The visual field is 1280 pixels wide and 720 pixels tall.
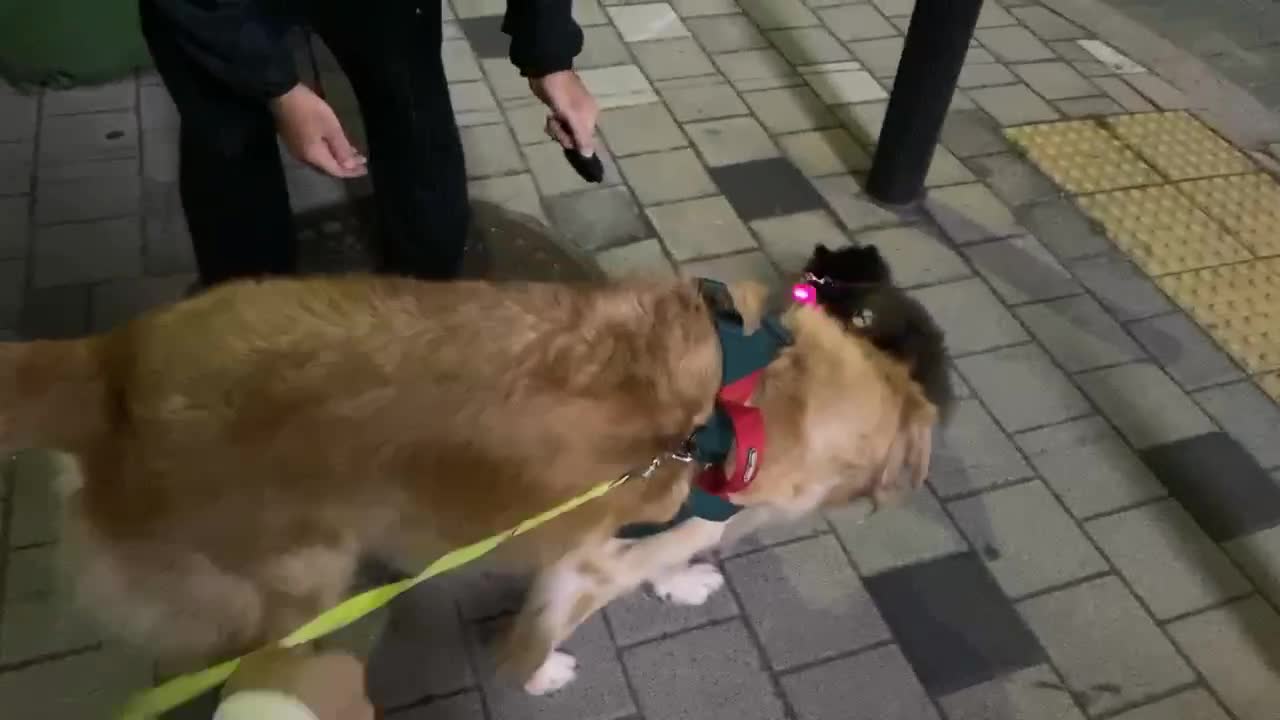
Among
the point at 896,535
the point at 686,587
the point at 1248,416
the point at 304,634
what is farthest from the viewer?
the point at 1248,416

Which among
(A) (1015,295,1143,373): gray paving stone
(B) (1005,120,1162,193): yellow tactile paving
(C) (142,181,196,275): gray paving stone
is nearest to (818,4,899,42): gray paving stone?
(B) (1005,120,1162,193): yellow tactile paving

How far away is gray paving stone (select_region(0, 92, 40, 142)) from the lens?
2.50m

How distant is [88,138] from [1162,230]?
2.80 metres

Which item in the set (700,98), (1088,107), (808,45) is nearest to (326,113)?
(700,98)

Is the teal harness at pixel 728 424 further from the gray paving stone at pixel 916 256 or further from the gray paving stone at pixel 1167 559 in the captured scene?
the gray paving stone at pixel 916 256

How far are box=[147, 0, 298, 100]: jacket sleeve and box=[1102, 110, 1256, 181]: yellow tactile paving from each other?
2.43 meters

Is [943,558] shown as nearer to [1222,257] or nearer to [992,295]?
[992,295]

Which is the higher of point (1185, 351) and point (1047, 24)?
point (1047, 24)

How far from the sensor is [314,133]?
54.5 inches

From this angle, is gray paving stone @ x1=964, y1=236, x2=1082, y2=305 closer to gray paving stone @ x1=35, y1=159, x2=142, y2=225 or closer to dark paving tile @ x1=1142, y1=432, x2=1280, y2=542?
dark paving tile @ x1=1142, y1=432, x2=1280, y2=542

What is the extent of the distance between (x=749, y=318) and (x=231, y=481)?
728 millimetres

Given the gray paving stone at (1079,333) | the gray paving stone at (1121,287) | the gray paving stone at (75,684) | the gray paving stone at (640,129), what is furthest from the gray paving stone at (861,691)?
the gray paving stone at (640,129)

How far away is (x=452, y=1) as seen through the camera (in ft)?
10.3

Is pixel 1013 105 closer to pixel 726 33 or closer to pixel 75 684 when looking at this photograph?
pixel 726 33
